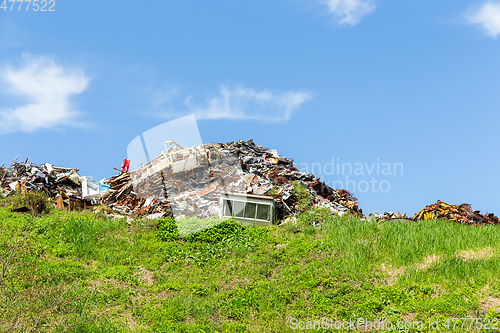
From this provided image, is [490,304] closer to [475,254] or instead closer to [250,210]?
[475,254]

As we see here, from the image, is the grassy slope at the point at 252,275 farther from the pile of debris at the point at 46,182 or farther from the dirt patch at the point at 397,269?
the pile of debris at the point at 46,182

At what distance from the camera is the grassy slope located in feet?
35.2

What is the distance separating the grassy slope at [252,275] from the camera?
1073 centimetres

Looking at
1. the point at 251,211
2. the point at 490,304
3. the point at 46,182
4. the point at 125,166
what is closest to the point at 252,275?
the point at 251,211

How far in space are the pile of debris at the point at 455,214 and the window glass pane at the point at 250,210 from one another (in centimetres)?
889

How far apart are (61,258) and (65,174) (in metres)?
12.8

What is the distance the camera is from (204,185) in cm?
2231

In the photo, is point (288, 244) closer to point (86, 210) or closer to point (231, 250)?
point (231, 250)

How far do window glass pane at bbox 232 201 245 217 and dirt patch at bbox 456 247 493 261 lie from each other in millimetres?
9282

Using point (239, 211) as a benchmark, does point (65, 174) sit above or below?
above

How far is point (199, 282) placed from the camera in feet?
43.5

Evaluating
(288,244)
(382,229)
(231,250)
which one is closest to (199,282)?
(231,250)

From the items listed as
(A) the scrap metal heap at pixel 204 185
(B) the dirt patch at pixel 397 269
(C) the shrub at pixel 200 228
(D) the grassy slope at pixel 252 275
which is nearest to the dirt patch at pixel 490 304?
(D) the grassy slope at pixel 252 275

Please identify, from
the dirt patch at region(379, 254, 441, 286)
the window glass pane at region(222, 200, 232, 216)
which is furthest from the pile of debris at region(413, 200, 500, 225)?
the window glass pane at region(222, 200, 232, 216)
